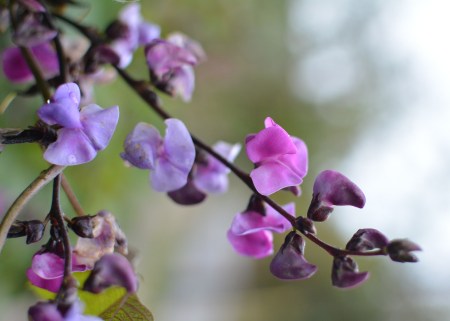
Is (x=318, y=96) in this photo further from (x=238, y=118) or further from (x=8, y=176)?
(x=8, y=176)

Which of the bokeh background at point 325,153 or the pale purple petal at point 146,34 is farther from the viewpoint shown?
the bokeh background at point 325,153

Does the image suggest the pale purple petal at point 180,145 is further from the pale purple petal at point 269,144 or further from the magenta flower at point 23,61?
the magenta flower at point 23,61

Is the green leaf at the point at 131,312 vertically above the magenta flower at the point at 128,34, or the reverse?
the magenta flower at the point at 128,34

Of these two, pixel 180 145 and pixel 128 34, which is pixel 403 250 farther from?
pixel 128 34

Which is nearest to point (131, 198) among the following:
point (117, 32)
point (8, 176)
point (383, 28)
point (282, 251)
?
point (8, 176)

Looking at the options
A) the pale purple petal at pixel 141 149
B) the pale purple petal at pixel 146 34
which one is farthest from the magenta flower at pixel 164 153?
the pale purple petal at pixel 146 34

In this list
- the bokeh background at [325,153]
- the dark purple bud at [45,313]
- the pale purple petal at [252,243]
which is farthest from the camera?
the bokeh background at [325,153]
